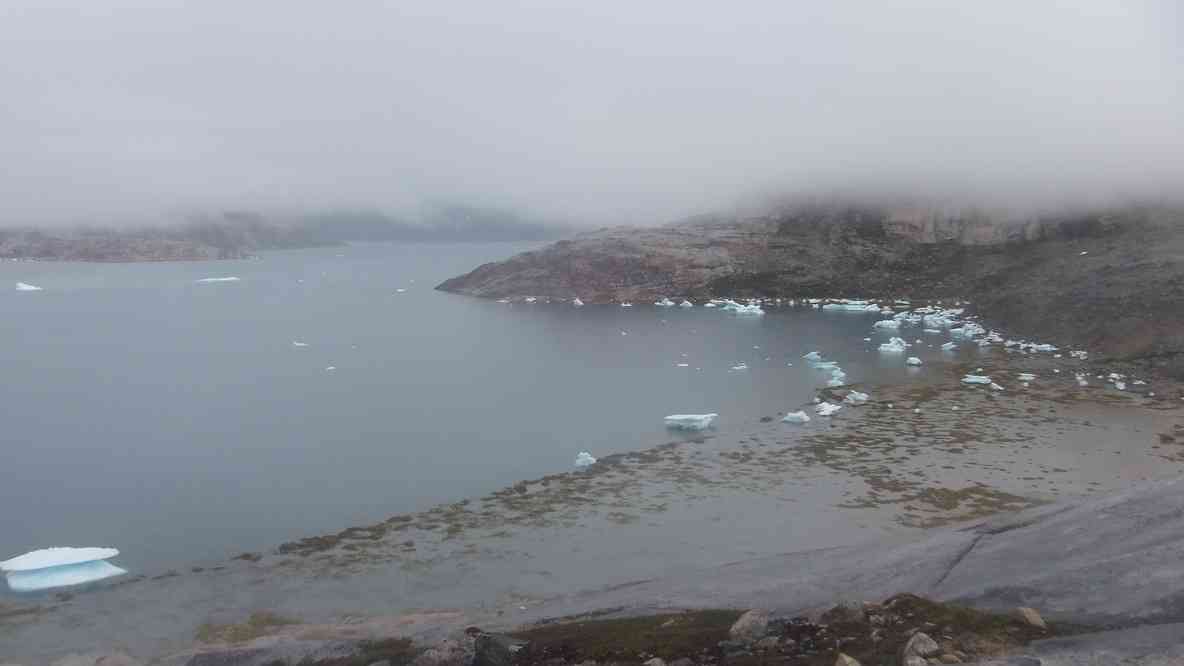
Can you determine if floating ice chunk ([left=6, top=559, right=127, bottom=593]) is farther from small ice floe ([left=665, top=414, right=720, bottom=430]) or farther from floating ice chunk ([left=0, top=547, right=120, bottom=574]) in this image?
small ice floe ([left=665, top=414, right=720, bottom=430])

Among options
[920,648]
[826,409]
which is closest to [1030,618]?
[920,648]

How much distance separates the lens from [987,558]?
52.4 feet

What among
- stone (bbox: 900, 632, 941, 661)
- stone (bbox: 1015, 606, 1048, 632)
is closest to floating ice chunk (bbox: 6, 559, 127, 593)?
stone (bbox: 900, 632, 941, 661)

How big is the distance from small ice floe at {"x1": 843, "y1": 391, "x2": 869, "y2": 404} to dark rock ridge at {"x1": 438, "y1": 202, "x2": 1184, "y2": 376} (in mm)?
13774

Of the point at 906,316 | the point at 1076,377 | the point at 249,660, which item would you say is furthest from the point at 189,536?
the point at 906,316

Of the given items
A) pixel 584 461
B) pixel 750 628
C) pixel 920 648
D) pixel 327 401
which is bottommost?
pixel 584 461

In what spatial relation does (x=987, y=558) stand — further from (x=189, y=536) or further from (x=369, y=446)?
(x=369, y=446)

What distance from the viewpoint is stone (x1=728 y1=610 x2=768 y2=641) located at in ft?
42.4

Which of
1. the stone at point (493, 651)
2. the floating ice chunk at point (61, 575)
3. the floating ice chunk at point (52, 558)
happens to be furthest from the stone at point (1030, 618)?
the floating ice chunk at point (52, 558)

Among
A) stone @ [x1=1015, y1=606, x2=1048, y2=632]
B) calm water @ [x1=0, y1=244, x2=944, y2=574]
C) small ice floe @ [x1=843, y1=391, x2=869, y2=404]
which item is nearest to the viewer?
stone @ [x1=1015, y1=606, x2=1048, y2=632]

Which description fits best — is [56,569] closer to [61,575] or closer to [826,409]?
[61,575]

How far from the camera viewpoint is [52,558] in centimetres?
1898

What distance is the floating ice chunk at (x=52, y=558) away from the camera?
1869cm

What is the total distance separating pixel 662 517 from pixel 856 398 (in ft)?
47.6
